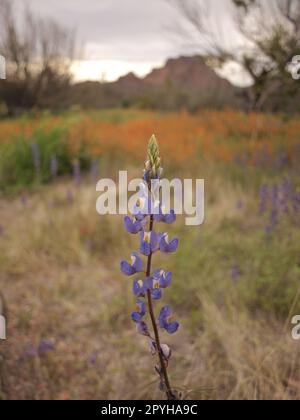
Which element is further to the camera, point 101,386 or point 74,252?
point 74,252

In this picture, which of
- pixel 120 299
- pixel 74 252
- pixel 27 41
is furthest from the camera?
pixel 27 41

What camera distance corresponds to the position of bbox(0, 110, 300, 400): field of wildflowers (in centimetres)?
203

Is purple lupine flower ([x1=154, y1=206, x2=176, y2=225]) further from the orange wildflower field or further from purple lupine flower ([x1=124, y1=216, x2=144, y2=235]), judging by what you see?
the orange wildflower field

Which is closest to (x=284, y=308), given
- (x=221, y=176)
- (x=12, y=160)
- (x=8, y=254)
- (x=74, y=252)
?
(x=74, y=252)

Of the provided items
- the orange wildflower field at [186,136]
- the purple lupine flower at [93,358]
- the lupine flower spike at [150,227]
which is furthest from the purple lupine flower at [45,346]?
the orange wildflower field at [186,136]

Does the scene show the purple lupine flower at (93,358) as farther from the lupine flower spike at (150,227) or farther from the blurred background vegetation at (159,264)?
the lupine flower spike at (150,227)

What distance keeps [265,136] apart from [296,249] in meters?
4.20

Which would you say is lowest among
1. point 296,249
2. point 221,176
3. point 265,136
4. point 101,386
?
point 101,386

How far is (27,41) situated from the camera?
490 inches

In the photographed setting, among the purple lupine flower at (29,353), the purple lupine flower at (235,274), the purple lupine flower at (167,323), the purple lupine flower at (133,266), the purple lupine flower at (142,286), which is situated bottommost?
the purple lupine flower at (29,353)

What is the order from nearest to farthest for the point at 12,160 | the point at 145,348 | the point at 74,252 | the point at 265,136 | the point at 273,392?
the point at 273,392
the point at 145,348
the point at 74,252
the point at 12,160
the point at 265,136

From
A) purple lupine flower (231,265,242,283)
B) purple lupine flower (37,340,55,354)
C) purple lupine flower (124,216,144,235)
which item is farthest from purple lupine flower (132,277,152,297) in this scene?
purple lupine flower (231,265,242,283)

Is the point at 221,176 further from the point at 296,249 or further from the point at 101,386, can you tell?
the point at 101,386

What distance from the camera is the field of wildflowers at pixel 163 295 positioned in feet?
6.65
